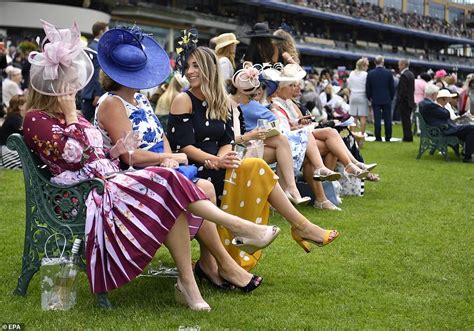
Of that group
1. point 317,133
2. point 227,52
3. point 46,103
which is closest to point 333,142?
point 317,133

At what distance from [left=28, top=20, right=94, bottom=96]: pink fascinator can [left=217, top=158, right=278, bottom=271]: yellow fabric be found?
1.09 meters

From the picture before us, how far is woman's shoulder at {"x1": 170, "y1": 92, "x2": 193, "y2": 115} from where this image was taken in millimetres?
4602

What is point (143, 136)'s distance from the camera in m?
4.31

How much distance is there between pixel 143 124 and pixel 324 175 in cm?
276

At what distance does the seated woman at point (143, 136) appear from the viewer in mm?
4180

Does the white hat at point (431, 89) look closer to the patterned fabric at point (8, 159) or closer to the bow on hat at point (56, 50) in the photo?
the patterned fabric at point (8, 159)

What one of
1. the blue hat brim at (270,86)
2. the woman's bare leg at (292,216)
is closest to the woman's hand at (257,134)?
the blue hat brim at (270,86)

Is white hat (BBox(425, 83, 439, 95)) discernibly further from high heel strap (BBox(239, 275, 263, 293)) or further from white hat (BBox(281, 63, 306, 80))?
high heel strap (BBox(239, 275, 263, 293))

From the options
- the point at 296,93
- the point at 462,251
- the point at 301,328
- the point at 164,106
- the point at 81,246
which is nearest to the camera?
the point at 301,328

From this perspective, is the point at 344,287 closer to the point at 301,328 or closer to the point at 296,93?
the point at 301,328

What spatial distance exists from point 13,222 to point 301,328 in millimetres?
3394

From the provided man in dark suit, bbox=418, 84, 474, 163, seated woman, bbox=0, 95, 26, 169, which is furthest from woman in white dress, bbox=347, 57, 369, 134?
seated woman, bbox=0, 95, 26, 169

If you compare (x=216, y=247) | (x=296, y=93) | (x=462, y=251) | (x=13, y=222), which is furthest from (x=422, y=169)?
(x=216, y=247)

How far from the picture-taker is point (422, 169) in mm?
10859
